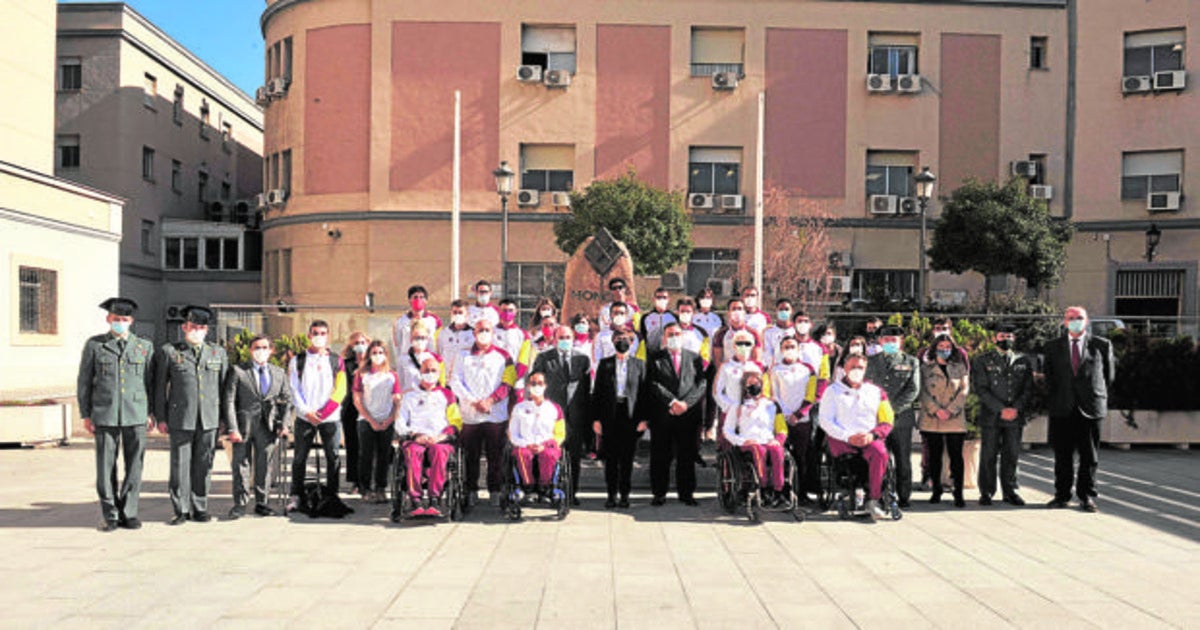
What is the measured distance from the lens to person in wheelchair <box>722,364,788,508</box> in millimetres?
9102

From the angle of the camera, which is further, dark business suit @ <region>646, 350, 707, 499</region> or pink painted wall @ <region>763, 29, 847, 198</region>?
pink painted wall @ <region>763, 29, 847, 198</region>

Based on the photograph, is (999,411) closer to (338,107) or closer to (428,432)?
(428,432)

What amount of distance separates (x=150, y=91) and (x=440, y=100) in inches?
567

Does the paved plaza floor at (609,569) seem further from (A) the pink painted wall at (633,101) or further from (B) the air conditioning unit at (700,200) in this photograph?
(A) the pink painted wall at (633,101)

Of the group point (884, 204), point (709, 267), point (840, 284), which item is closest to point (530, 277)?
point (709, 267)

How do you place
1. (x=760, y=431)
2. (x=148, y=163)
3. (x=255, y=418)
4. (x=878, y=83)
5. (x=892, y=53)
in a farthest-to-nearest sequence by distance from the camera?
1. (x=148, y=163)
2. (x=892, y=53)
3. (x=878, y=83)
4. (x=255, y=418)
5. (x=760, y=431)

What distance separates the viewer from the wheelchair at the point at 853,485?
920cm

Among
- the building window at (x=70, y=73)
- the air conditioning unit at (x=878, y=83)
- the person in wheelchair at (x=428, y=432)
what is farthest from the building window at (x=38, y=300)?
the air conditioning unit at (x=878, y=83)

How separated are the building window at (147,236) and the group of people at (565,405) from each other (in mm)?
28984

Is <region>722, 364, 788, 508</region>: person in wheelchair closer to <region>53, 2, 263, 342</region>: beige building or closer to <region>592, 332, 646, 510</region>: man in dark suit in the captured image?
<region>592, 332, 646, 510</region>: man in dark suit

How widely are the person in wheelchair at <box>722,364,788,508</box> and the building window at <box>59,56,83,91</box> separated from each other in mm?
33663

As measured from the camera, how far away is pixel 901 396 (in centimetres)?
988

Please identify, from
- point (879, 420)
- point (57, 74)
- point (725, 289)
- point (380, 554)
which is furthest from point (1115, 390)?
point (57, 74)

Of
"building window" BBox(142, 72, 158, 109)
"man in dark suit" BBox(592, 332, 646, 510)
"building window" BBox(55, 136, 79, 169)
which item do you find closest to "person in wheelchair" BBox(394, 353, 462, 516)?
"man in dark suit" BBox(592, 332, 646, 510)
